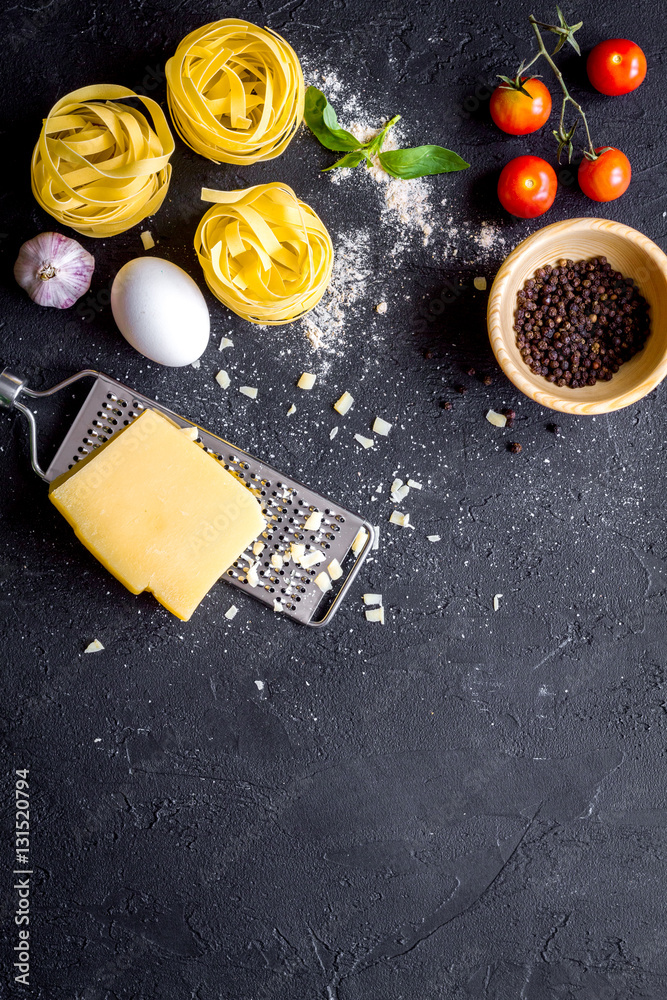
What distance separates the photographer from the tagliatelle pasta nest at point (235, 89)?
1198 mm

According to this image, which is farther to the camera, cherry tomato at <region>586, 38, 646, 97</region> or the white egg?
cherry tomato at <region>586, 38, 646, 97</region>

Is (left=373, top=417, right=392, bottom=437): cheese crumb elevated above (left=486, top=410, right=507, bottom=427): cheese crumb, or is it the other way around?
(left=486, top=410, right=507, bottom=427): cheese crumb

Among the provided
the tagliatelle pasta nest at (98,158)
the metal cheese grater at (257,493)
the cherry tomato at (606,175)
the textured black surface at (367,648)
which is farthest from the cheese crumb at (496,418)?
the tagliatelle pasta nest at (98,158)

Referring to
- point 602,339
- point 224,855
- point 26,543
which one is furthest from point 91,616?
point 602,339

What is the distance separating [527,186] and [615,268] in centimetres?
23

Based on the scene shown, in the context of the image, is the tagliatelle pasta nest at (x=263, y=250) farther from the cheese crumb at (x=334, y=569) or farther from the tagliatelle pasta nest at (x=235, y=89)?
the cheese crumb at (x=334, y=569)

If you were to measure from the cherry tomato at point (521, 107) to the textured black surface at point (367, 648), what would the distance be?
45 mm

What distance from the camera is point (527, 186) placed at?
1.28 meters

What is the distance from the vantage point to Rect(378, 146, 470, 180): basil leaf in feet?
4.22

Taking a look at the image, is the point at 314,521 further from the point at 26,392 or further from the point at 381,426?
the point at 26,392

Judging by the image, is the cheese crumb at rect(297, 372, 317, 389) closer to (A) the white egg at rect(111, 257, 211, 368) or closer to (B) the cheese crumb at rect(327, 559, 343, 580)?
(A) the white egg at rect(111, 257, 211, 368)

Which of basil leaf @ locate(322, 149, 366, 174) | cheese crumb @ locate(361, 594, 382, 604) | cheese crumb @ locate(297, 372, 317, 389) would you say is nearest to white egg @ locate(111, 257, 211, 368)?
cheese crumb @ locate(297, 372, 317, 389)

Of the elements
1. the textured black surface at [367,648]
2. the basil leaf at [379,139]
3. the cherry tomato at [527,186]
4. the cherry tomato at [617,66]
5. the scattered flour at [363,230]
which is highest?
the cherry tomato at [617,66]

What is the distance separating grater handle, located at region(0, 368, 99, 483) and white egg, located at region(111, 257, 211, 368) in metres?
0.14
